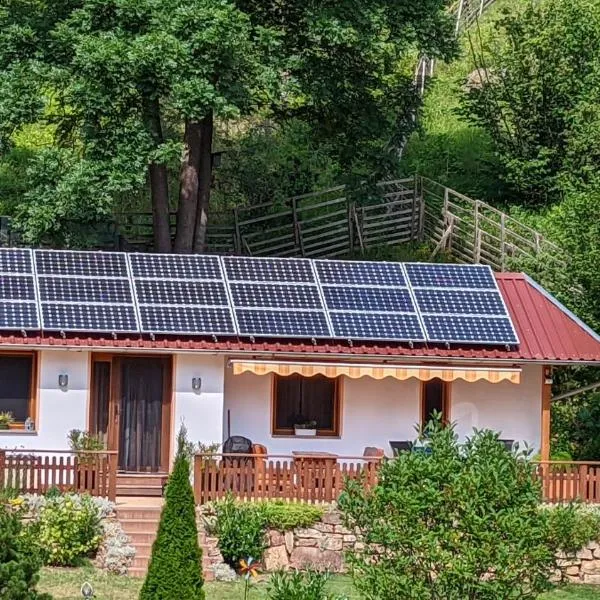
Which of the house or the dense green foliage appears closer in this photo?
the dense green foliage

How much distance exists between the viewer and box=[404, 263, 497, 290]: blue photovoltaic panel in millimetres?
31047

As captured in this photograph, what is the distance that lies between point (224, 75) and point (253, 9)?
12.1 ft

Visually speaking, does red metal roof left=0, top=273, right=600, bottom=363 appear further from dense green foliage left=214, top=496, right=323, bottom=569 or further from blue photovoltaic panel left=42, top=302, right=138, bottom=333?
dense green foliage left=214, top=496, right=323, bottom=569

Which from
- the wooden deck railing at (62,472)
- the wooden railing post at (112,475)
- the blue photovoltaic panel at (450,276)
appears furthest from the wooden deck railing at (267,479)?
the blue photovoltaic panel at (450,276)

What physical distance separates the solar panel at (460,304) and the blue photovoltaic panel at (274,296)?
6.88 feet

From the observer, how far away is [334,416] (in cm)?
3000

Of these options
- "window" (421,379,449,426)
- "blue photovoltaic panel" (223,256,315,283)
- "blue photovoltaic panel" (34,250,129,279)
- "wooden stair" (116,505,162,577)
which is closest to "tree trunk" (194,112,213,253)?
"blue photovoltaic panel" (223,256,315,283)

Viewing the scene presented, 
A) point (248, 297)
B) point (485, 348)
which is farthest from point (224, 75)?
point (485, 348)

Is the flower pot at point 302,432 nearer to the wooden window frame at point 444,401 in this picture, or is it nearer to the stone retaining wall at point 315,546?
the wooden window frame at point 444,401

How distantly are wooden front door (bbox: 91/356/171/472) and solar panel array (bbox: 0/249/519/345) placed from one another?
1025 millimetres

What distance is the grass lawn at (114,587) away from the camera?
928 inches

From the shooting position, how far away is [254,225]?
139 feet

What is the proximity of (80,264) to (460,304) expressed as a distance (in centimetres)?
732

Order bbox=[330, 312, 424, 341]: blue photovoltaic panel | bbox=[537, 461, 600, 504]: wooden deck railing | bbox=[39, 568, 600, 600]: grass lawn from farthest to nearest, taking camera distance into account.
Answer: bbox=[330, 312, 424, 341]: blue photovoltaic panel, bbox=[537, 461, 600, 504]: wooden deck railing, bbox=[39, 568, 600, 600]: grass lawn
